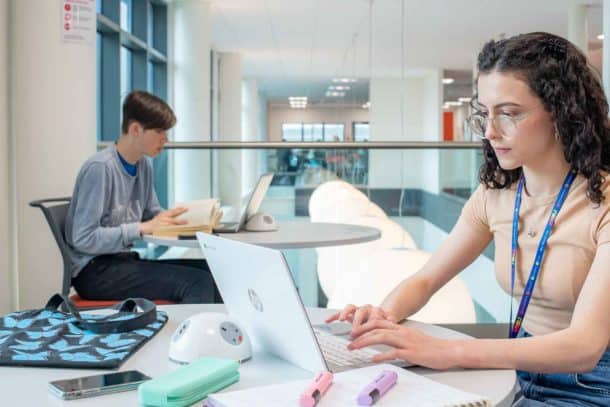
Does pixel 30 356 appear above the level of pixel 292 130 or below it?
below

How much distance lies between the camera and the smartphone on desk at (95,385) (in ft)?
3.34

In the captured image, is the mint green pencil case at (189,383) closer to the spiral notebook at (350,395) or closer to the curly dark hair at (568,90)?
the spiral notebook at (350,395)

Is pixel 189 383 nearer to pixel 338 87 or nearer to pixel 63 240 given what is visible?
pixel 63 240

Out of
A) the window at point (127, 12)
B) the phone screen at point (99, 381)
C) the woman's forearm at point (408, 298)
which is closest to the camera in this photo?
the phone screen at point (99, 381)

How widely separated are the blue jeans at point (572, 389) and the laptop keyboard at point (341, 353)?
29 cm

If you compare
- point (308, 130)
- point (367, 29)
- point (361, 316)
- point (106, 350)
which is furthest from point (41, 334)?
point (308, 130)

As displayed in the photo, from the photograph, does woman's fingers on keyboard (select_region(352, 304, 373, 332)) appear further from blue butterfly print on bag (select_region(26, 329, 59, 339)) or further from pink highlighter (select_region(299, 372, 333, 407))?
blue butterfly print on bag (select_region(26, 329, 59, 339))

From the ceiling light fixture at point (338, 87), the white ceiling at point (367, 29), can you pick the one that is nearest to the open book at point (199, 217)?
the white ceiling at point (367, 29)

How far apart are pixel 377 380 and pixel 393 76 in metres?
16.2

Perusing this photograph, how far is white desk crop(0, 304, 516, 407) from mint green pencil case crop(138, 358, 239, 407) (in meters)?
0.03

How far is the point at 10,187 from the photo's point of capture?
128 inches

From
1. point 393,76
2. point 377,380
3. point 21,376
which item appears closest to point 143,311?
point 21,376

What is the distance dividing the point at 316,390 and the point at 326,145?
327 centimetres

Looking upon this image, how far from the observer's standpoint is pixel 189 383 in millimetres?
986
